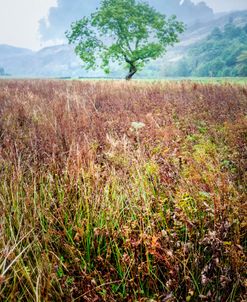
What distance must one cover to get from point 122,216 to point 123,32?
29.9 metres

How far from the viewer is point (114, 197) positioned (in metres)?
2.48

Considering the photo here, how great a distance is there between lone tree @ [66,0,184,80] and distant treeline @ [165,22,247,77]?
31865 millimetres

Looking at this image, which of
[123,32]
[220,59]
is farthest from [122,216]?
[220,59]

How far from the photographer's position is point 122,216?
2.38 m

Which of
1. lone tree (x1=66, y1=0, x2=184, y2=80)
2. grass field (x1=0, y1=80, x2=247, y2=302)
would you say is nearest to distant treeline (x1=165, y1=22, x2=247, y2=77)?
lone tree (x1=66, y1=0, x2=184, y2=80)

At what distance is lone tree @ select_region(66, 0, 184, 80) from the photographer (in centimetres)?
2811

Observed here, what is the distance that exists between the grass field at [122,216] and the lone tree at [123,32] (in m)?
25.0

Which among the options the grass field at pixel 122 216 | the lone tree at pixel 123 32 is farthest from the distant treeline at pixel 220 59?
the grass field at pixel 122 216

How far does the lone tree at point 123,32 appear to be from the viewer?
2811 cm

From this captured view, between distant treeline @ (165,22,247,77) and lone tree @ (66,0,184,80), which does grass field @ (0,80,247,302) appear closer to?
lone tree @ (66,0,184,80)

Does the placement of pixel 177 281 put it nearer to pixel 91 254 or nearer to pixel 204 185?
pixel 91 254

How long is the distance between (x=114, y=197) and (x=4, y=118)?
403 centimetres

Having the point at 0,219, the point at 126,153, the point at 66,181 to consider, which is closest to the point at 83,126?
the point at 126,153

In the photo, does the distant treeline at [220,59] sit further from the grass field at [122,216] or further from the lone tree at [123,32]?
the grass field at [122,216]
